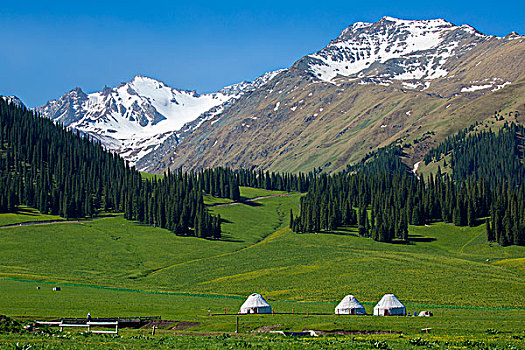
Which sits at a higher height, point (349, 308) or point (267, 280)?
point (349, 308)

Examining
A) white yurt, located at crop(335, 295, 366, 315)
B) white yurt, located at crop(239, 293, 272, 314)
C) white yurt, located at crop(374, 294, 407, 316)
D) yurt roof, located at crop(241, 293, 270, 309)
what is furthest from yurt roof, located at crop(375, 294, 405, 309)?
yurt roof, located at crop(241, 293, 270, 309)

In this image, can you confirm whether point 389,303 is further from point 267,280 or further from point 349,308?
point 267,280

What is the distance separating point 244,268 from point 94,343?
105 metres

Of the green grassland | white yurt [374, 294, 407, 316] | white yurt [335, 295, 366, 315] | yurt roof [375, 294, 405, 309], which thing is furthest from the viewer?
yurt roof [375, 294, 405, 309]

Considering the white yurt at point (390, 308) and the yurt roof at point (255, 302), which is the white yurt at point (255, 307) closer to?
the yurt roof at point (255, 302)

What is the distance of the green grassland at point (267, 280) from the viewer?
6756cm

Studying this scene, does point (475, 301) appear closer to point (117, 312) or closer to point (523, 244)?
point (117, 312)

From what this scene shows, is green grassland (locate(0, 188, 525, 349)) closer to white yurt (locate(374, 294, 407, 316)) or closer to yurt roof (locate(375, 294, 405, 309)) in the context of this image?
white yurt (locate(374, 294, 407, 316))

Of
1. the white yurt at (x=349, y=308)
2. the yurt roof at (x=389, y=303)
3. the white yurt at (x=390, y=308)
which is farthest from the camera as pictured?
the yurt roof at (x=389, y=303)

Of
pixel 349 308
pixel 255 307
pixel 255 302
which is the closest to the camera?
pixel 255 307

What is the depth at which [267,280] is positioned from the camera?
5044 inches

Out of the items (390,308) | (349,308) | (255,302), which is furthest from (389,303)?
(255,302)

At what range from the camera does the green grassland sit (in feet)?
222

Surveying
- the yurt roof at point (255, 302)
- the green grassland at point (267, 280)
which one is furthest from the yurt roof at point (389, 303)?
the yurt roof at point (255, 302)
